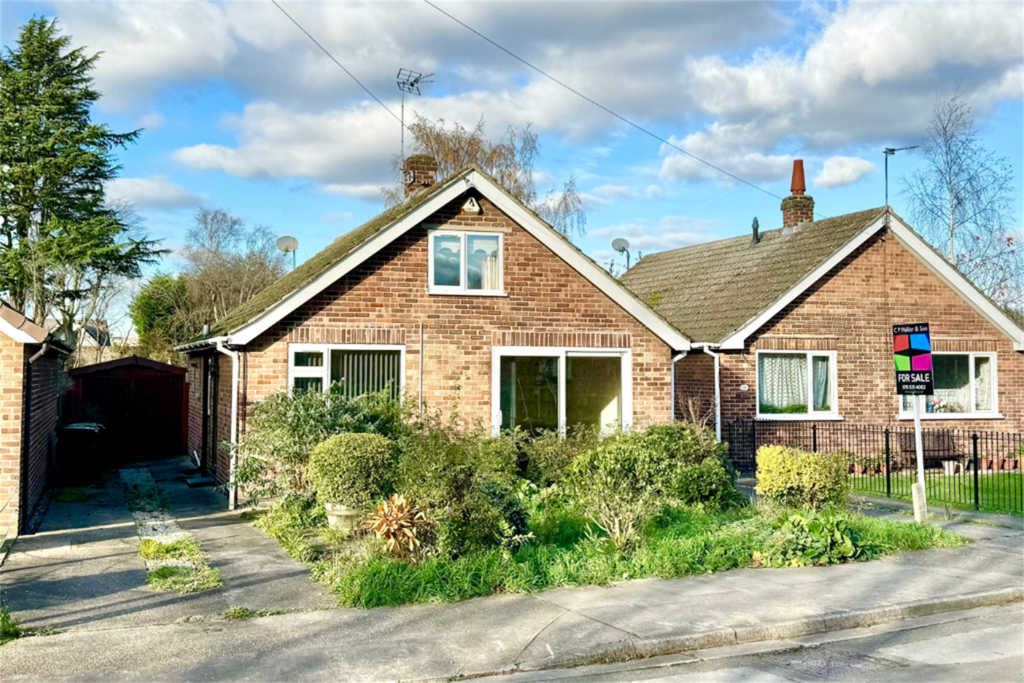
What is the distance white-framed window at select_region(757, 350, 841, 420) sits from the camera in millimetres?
19594

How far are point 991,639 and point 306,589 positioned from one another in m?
6.25

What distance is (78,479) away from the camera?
1628 cm

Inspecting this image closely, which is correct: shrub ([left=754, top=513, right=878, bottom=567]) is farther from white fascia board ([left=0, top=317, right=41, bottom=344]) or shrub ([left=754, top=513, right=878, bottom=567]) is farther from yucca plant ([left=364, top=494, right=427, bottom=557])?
white fascia board ([left=0, top=317, right=41, bottom=344])

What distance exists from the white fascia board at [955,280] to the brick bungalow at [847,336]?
0.02m

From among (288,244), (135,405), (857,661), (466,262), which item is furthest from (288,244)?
(857,661)

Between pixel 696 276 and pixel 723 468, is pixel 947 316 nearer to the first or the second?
pixel 696 276

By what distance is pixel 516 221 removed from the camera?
15.7 metres

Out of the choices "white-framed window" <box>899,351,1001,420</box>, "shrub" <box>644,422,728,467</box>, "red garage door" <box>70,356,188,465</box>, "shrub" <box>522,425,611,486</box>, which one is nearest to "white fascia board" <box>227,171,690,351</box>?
"shrub" <box>644,422,728,467</box>

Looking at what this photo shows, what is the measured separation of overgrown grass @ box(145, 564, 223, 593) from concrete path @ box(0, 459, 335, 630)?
105 mm

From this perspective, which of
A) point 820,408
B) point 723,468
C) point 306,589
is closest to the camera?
point 306,589

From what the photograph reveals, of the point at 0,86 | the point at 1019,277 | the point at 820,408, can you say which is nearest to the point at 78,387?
the point at 0,86

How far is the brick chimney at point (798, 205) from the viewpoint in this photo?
23.2 metres

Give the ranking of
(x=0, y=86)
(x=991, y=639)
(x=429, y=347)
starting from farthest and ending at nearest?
(x=0, y=86), (x=429, y=347), (x=991, y=639)

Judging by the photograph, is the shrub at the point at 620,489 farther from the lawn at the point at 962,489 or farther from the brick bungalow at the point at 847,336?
the brick bungalow at the point at 847,336
